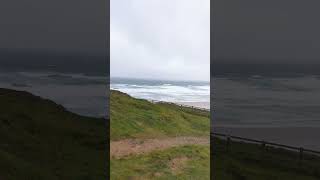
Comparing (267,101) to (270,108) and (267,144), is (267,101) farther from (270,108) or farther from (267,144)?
(267,144)

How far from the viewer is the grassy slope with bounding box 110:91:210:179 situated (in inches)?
1169

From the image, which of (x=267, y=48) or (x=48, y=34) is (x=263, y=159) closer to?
(x=267, y=48)

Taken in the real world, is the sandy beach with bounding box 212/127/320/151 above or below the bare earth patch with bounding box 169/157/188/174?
above

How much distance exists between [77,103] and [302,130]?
530 inches

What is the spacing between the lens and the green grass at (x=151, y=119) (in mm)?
34438

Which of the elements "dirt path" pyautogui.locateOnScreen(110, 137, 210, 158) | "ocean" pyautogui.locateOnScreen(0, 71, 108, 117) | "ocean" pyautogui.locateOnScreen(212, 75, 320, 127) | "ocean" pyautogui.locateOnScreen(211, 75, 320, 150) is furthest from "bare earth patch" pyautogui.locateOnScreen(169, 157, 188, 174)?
"ocean" pyautogui.locateOnScreen(0, 71, 108, 117)

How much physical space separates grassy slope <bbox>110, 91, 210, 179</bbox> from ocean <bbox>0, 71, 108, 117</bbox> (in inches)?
141

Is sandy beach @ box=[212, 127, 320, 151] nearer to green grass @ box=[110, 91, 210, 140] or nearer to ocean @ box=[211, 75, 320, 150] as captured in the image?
ocean @ box=[211, 75, 320, 150]

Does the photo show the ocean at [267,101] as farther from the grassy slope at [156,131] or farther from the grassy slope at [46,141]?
the grassy slope at [46,141]

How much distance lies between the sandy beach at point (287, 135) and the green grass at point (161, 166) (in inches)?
133

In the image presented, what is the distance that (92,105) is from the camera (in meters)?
29.7

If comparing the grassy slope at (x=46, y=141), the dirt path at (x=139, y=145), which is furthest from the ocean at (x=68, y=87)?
the dirt path at (x=139, y=145)

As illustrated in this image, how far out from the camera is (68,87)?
102 feet

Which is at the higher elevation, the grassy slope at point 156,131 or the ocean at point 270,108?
the ocean at point 270,108
